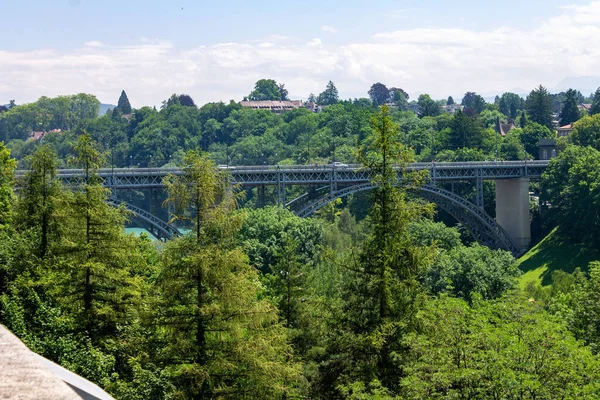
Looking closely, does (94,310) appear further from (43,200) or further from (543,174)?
(543,174)

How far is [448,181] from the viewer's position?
229ft

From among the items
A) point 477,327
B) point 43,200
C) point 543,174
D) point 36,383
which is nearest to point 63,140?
point 543,174

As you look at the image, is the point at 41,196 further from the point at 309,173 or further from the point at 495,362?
the point at 309,173

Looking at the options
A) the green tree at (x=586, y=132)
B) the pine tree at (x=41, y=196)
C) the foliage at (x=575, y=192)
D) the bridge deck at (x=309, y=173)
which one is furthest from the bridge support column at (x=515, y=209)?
the pine tree at (x=41, y=196)

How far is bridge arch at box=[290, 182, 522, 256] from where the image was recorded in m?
67.1

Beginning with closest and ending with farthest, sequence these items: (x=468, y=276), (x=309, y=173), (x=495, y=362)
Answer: (x=495, y=362) < (x=468, y=276) < (x=309, y=173)

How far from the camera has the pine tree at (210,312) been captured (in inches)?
786

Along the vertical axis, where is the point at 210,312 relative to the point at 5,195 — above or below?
below

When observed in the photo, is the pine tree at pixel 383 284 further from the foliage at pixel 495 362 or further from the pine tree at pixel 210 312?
the pine tree at pixel 210 312

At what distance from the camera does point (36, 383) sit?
5344mm

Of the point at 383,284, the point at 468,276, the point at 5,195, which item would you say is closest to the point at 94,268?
the point at 383,284

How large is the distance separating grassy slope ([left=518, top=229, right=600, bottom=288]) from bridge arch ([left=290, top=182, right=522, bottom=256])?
6.22 feet

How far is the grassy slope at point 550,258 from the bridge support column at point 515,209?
1.61m

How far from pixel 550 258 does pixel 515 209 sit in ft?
21.7
